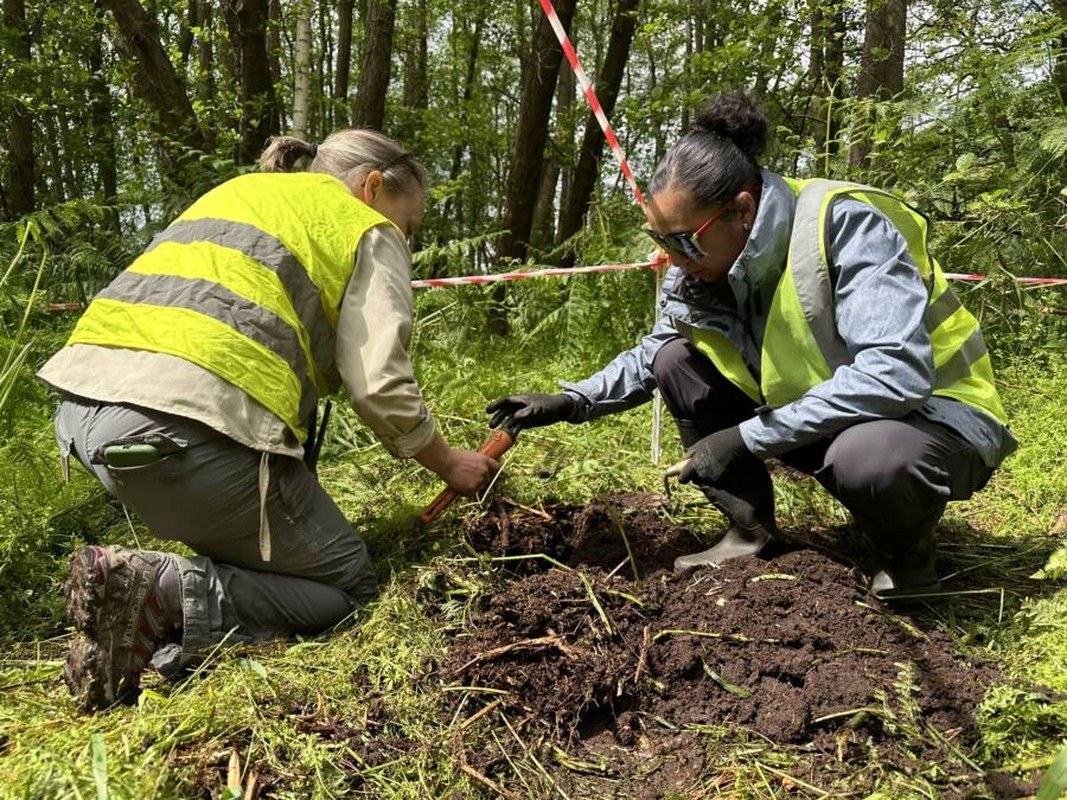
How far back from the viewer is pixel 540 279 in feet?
16.3

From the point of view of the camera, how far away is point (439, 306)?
505cm

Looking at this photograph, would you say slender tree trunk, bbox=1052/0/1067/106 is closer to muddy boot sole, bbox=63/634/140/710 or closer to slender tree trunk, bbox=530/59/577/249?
slender tree trunk, bbox=530/59/577/249

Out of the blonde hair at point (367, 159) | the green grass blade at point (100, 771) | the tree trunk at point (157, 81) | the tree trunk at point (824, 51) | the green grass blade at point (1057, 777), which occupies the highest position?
the tree trunk at point (824, 51)

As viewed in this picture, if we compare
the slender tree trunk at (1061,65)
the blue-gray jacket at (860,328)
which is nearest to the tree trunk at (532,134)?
the slender tree trunk at (1061,65)

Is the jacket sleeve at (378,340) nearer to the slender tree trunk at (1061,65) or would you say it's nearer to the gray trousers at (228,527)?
the gray trousers at (228,527)

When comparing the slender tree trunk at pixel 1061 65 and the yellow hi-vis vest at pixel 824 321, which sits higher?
the slender tree trunk at pixel 1061 65

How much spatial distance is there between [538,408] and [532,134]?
4484 mm

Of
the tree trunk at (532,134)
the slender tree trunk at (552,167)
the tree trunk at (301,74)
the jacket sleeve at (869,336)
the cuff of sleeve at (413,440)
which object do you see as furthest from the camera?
the slender tree trunk at (552,167)

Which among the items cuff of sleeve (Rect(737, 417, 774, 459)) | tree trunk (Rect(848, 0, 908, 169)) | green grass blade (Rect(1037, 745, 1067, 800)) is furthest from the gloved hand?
tree trunk (Rect(848, 0, 908, 169))

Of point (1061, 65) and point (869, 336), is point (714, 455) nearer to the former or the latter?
point (869, 336)

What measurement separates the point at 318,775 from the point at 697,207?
5.26 ft

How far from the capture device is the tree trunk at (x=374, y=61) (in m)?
6.87

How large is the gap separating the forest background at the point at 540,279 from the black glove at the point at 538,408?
325 mm

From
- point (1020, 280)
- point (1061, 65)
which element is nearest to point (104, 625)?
point (1020, 280)
